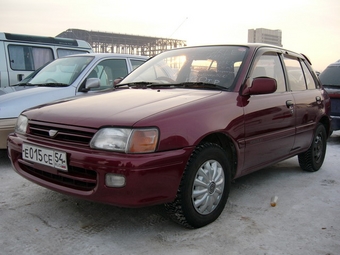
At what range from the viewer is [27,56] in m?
7.48

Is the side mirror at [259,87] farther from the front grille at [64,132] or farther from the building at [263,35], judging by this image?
the building at [263,35]

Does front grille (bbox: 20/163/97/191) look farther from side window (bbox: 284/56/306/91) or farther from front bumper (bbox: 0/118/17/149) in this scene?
side window (bbox: 284/56/306/91)

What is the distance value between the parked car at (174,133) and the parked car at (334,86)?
2.65 metres

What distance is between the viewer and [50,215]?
2916 millimetres

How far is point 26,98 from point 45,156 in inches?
87.2

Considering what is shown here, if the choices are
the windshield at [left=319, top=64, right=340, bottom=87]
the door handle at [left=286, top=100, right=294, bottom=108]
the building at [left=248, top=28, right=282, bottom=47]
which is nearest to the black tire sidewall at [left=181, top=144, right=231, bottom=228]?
the door handle at [left=286, top=100, right=294, bottom=108]

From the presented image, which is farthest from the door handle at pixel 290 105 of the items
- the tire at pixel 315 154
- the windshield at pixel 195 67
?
the tire at pixel 315 154

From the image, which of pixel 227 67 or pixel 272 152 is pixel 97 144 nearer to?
pixel 227 67

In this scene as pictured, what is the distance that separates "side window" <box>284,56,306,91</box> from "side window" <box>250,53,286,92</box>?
0.60 ft

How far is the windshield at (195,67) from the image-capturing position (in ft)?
10.6

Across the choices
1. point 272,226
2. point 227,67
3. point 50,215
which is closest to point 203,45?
point 227,67

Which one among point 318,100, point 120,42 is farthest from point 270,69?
point 120,42

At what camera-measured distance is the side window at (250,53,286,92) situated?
3.41 m

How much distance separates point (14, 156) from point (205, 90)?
175 centimetres
